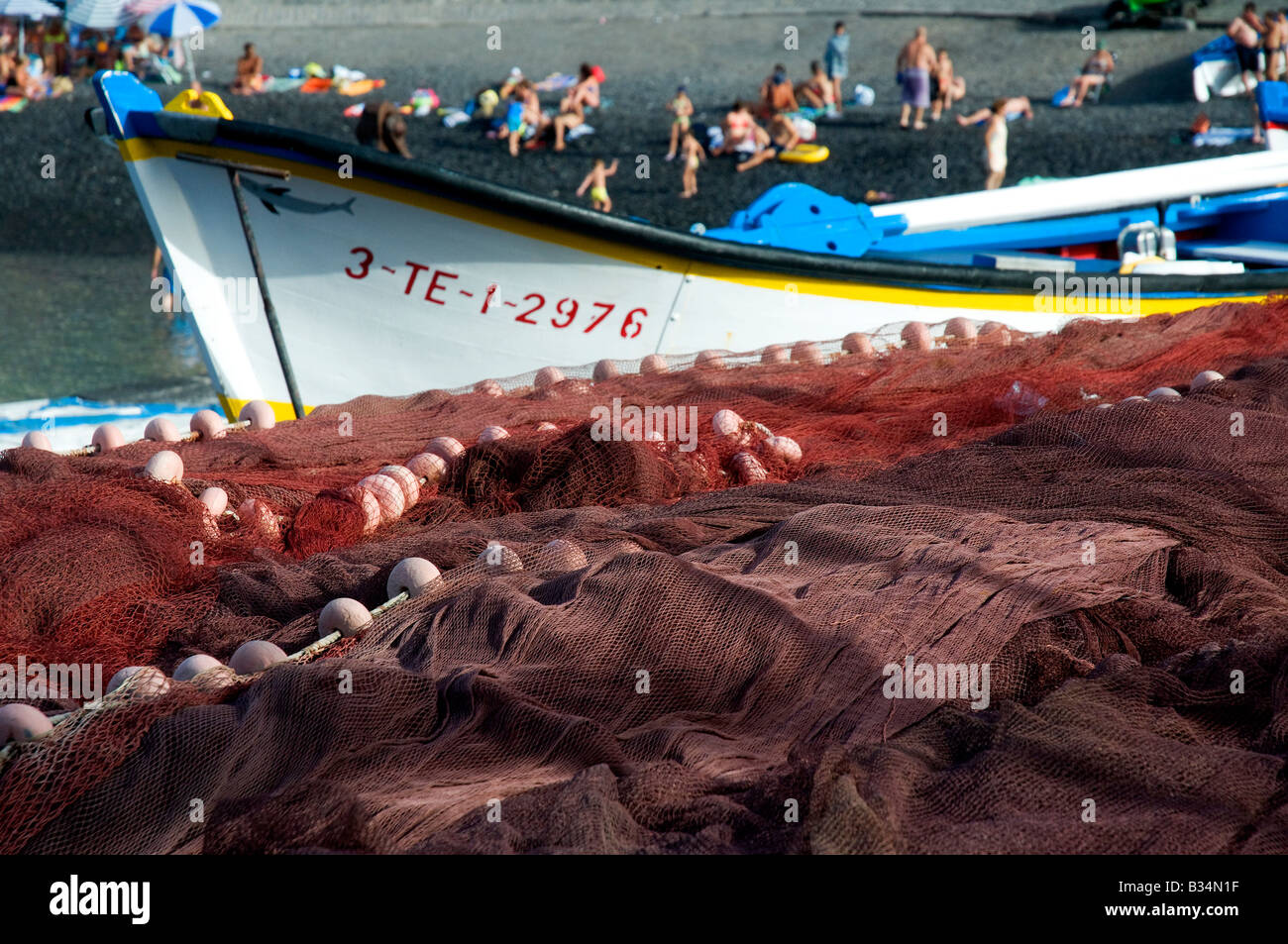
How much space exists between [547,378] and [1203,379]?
2.56 meters

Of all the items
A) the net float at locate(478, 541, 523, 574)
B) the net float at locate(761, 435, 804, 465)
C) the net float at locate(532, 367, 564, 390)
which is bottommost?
the net float at locate(478, 541, 523, 574)

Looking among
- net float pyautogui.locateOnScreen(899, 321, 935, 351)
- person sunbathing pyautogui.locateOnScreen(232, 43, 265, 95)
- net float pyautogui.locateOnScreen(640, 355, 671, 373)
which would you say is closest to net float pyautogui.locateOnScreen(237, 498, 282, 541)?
net float pyautogui.locateOnScreen(640, 355, 671, 373)

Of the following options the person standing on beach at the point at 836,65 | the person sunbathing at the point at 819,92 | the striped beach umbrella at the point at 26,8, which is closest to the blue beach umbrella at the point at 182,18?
the striped beach umbrella at the point at 26,8

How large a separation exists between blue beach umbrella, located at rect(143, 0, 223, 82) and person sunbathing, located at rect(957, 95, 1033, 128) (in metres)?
13.7

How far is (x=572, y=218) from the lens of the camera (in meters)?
6.49

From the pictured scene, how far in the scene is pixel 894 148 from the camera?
65.1ft

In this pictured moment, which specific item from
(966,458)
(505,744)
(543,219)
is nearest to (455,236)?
(543,219)

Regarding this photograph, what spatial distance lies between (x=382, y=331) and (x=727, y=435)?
3.33m

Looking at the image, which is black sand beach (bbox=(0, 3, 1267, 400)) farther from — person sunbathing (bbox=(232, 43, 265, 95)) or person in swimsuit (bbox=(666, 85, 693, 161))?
person sunbathing (bbox=(232, 43, 265, 95))

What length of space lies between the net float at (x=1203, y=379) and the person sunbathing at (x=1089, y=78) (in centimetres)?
1953

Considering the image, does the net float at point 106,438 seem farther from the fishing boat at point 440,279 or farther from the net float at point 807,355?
the net float at point 807,355

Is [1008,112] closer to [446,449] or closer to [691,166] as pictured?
[691,166]

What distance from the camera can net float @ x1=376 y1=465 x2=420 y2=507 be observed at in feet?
12.7
